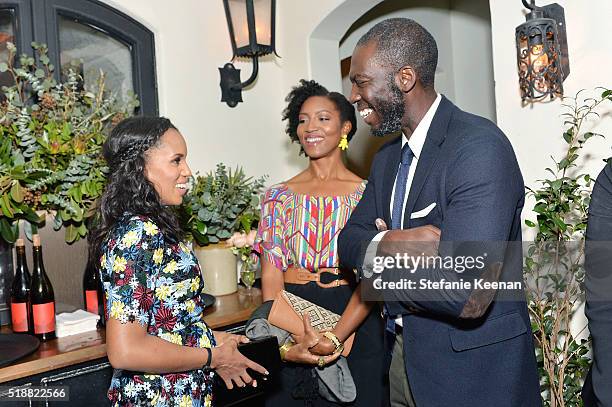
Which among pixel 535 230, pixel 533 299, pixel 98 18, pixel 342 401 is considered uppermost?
pixel 98 18

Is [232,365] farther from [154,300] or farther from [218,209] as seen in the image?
[218,209]

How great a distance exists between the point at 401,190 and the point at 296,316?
71 cm

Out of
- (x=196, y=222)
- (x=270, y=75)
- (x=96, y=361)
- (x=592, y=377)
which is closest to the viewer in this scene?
(x=592, y=377)

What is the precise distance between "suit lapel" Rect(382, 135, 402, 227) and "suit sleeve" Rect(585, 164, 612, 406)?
0.58 metres

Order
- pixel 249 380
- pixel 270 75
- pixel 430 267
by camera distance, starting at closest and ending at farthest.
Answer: pixel 430 267 → pixel 249 380 → pixel 270 75

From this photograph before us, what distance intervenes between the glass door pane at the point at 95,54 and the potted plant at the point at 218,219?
0.71 m

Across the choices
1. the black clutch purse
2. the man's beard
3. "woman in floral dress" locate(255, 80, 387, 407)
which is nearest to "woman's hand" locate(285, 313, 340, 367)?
"woman in floral dress" locate(255, 80, 387, 407)

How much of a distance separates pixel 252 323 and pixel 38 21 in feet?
5.74

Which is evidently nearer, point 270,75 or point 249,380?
point 249,380

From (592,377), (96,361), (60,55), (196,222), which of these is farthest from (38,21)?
(592,377)

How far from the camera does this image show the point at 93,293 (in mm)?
2400

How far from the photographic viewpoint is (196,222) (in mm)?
2688

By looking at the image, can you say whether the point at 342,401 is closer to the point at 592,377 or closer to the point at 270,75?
the point at 592,377

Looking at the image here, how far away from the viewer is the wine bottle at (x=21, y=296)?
218 cm
